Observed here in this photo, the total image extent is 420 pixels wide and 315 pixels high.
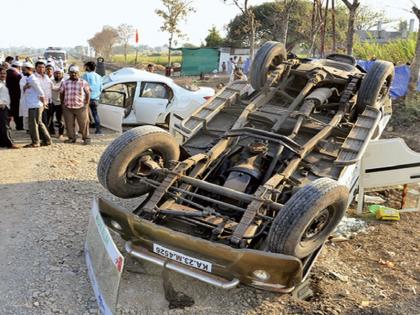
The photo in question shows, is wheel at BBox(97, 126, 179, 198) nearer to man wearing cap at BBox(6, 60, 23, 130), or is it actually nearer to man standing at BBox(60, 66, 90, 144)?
man standing at BBox(60, 66, 90, 144)

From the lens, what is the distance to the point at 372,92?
5527 mm

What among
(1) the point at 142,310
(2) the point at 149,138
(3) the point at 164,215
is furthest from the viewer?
(2) the point at 149,138

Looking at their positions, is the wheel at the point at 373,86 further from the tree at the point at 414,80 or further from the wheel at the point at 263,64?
the tree at the point at 414,80

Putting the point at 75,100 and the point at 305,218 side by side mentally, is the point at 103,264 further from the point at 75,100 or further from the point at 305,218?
the point at 75,100

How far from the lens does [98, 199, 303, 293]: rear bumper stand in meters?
3.22

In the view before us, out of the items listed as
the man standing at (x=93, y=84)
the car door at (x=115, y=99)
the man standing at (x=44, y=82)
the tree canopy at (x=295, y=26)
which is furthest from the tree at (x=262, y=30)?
the man standing at (x=44, y=82)

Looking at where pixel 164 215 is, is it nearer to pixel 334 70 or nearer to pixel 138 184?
Result: pixel 138 184

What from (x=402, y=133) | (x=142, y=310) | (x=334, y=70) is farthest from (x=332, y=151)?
(x=402, y=133)

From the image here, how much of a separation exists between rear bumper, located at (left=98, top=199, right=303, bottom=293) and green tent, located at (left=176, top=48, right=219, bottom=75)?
961 inches

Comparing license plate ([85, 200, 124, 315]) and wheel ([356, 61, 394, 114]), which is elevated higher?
wheel ([356, 61, 394, 114])

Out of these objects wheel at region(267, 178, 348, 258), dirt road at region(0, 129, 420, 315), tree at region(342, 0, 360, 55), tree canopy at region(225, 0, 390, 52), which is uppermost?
tree canopy at region(225, 0, 390, 52)

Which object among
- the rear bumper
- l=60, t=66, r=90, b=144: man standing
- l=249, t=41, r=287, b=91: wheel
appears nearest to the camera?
the rear bumper

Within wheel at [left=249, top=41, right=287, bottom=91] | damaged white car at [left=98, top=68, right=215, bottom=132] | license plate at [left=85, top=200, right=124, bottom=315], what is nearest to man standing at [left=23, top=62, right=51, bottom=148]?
damaged white car at [left=98, top=68, right=215, bottom=132]

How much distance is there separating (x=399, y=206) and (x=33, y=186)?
16.9 ft
